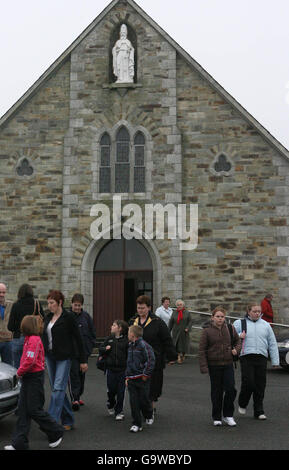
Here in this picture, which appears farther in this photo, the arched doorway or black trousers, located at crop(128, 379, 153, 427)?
the arched doorway

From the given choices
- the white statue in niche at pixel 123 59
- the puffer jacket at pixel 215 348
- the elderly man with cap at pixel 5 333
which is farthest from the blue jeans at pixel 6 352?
the white statue in niche at pixel 123 59

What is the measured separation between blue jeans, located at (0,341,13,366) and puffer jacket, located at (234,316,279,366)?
11.5 feet

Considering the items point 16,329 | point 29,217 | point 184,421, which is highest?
point 29,217

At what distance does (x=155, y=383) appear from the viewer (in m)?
8.74

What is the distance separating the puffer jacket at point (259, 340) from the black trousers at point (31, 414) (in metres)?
3.01

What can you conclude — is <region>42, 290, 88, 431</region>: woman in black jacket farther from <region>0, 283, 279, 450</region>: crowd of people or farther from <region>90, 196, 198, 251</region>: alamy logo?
<region>90, 196, 198, 251</region>: alamy logo

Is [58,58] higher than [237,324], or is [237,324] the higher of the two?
[58,58]

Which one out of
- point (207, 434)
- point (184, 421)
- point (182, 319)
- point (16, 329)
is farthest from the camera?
point (182, 319)

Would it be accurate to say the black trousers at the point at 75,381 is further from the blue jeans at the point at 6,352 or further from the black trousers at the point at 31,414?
the black trousers at the point at 31,414

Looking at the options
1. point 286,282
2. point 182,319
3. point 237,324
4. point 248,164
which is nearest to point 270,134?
point 248,164

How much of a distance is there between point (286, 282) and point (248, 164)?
11.5ft

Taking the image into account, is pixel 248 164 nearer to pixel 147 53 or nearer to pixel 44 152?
pixel 147 53

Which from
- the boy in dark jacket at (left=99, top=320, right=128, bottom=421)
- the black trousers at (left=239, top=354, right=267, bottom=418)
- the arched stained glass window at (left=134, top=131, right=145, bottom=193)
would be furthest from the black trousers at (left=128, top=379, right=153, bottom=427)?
the arched stained glass window at (left=134, top=131, right=145, bottom=193)

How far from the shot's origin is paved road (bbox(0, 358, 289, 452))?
705 cm
